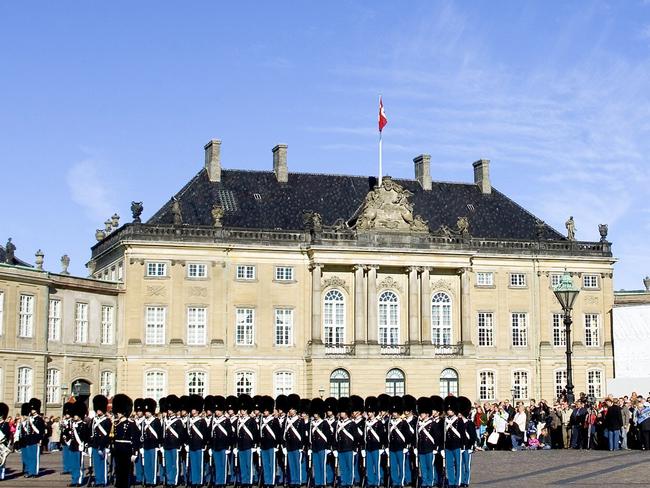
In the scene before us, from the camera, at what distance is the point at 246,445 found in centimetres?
2705

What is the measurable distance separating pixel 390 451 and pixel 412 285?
39.0m

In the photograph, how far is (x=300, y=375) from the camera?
64125mm

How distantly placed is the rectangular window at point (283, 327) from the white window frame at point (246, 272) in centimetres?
223

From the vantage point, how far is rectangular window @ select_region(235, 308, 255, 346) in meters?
63.3

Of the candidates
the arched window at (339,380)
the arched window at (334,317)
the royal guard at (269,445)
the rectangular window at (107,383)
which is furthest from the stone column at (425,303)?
the royal guard at (269,445)

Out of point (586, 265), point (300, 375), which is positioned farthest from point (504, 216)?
point (300, 375)

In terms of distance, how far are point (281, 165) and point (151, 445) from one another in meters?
43.3

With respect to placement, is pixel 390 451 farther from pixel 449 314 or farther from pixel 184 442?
pixel 449 314

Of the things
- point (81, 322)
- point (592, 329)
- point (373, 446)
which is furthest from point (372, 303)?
point (373, 446)

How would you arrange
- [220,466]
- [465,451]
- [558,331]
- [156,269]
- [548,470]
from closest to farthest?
[465,451]
[220,466]
[548,470]
[156,269]
[558,331]

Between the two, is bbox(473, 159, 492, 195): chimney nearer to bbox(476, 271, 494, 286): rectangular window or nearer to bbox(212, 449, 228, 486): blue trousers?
bbox(476, 271, 494, 286): rectangular window

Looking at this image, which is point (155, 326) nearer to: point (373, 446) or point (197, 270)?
point (197, 270)

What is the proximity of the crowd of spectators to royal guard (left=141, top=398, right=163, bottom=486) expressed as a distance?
618 inches

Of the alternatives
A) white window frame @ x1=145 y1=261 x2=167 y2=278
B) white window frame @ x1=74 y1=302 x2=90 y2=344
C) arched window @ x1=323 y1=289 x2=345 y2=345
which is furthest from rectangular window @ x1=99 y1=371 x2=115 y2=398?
arched window @ x1=323 y1=289 x2=345 y2=345
